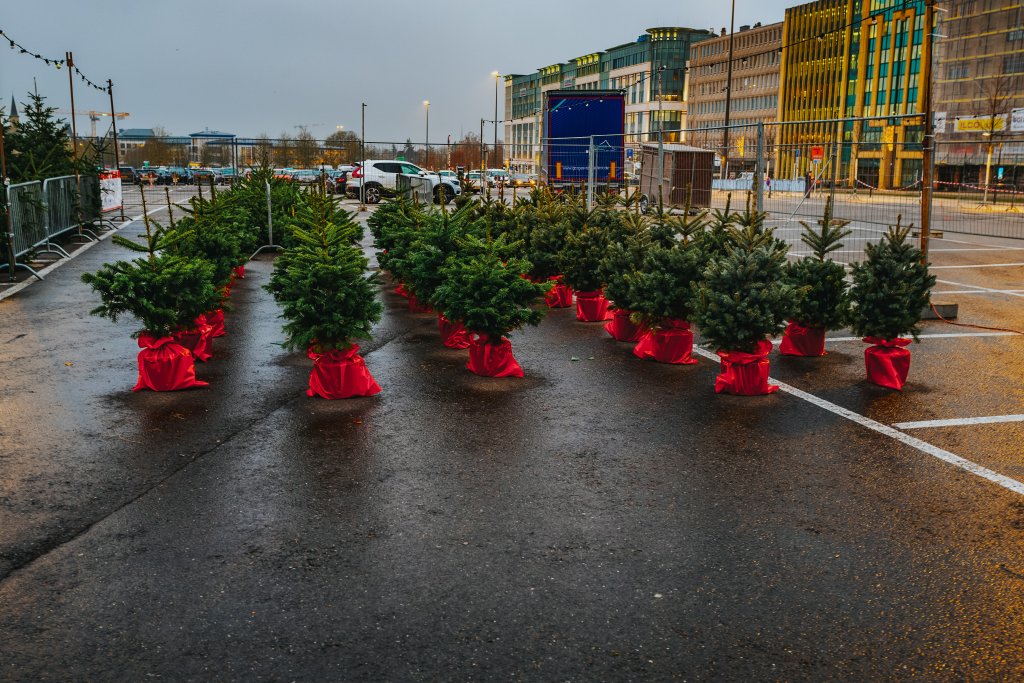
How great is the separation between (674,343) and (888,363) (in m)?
2.27

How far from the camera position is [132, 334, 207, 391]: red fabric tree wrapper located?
8570 mm

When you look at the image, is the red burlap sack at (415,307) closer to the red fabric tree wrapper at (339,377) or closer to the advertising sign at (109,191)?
the red fabric tree wrapper at (339,377)

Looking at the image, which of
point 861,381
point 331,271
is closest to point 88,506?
point 331,271

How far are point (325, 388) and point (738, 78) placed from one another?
145730mm

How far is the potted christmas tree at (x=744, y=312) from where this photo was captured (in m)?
8.41

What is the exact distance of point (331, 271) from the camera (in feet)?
27.3

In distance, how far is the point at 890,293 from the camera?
28.7 ft

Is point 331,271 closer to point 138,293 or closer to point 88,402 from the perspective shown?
point 138,293

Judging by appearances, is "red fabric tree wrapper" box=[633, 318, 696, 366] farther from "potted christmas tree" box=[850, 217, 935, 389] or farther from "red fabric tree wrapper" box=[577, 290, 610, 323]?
"red fabric tree wrapper" box=[577, 290, 610, 323]

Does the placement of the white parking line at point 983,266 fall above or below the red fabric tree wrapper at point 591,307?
above

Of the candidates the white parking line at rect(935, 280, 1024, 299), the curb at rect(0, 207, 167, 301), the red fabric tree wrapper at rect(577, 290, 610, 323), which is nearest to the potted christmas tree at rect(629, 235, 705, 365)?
the red fabric tree wrapper at rect(577, 290, 610, 323)

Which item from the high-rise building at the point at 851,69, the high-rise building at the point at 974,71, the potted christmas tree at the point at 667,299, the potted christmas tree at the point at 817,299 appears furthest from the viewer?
the high-rise building at the point at 851,69

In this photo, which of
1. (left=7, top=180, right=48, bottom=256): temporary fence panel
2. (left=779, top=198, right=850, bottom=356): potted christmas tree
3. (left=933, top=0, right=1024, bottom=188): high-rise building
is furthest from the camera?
(left=933, top=0, right=1024, bottom=188): high-rise building

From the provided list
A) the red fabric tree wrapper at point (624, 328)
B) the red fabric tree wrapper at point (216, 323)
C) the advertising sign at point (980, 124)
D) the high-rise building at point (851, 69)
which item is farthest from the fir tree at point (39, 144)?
the high-rise building at point (851, 69)
